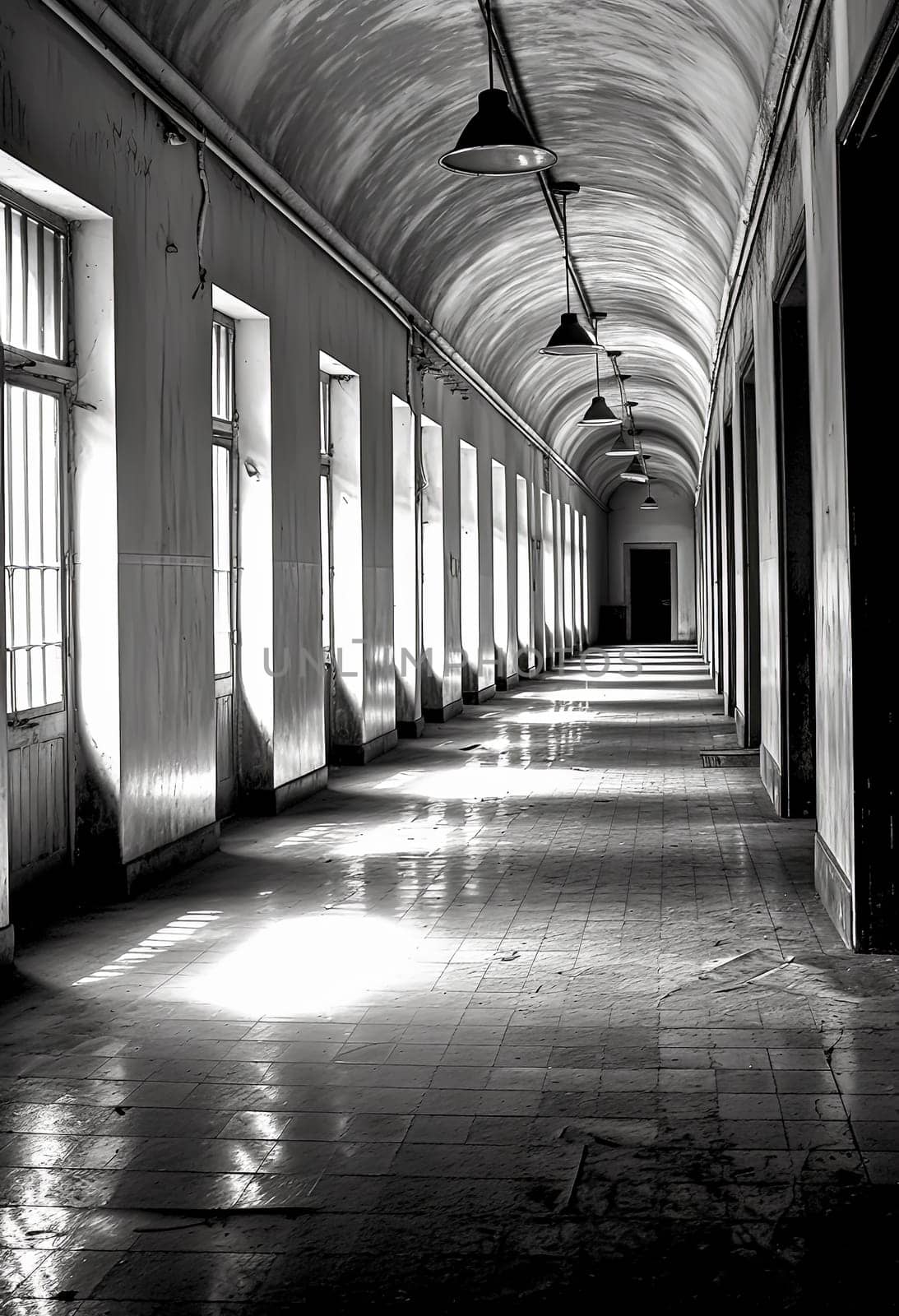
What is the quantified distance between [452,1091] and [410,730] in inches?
437

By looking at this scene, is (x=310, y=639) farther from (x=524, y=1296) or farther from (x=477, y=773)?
(x=524, y=1296)

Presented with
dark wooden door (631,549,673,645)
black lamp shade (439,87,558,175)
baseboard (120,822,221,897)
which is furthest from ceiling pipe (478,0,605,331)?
dark wooden door (631,549,673,645)

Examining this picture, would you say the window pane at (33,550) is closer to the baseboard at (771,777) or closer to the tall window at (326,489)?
the baseboard at (771,777)

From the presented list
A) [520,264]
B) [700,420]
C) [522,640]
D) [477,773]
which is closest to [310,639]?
[477,773]

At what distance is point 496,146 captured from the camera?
25.2 ft

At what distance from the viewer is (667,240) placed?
15516 millimetres

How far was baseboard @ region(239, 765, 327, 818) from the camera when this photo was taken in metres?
9.96

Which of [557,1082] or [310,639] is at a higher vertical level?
[310,639]

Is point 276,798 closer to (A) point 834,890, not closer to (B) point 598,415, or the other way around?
(A) point 834,890

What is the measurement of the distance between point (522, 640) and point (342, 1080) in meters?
21.1

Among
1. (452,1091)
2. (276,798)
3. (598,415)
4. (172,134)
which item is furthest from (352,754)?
(598,415)

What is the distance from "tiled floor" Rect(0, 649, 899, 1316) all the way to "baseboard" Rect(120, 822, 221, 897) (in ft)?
0.49

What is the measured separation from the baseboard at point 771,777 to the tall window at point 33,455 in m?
5.02

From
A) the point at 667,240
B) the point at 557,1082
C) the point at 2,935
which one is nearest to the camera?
the point at 557,1082
